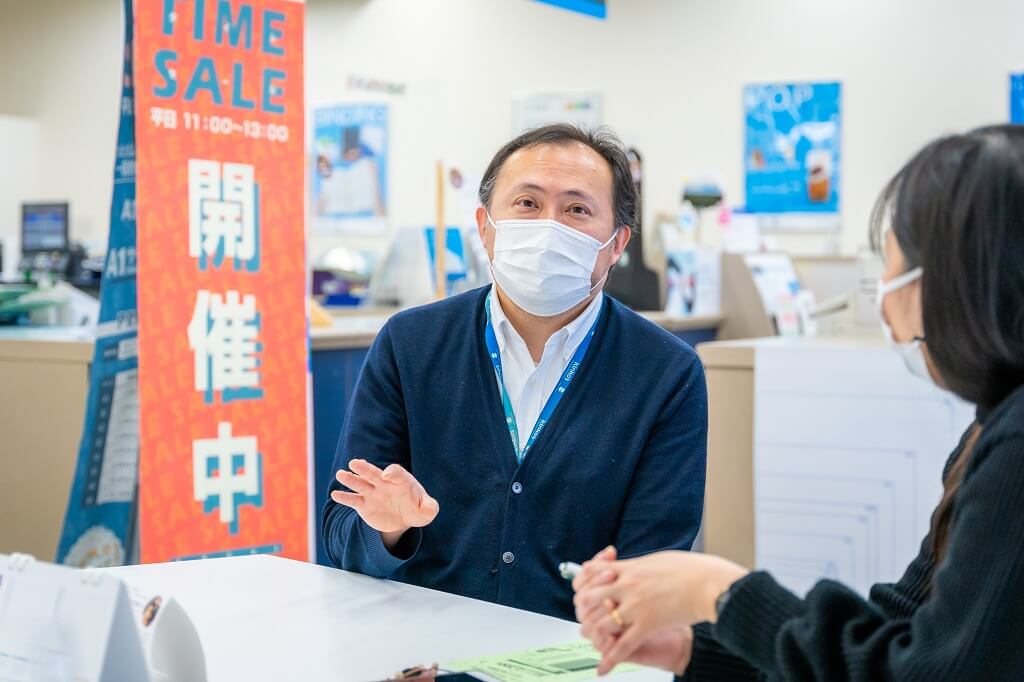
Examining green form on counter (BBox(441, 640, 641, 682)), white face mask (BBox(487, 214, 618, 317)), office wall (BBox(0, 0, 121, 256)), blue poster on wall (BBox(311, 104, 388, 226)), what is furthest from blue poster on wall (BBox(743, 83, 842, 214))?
green form on counter (BBox(441, 640, 641, 682))

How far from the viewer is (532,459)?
1.86m

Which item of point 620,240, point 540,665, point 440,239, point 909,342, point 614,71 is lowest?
point 540,665

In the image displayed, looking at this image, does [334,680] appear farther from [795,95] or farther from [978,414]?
[795,95]

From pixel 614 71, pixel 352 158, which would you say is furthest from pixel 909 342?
pixel 352 158

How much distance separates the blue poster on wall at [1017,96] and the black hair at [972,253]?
21.6 feet

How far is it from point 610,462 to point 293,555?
1788mm

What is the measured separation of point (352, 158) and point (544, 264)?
755cm

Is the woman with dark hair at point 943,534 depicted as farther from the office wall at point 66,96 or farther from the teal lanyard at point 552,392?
the office wall at point 66,96

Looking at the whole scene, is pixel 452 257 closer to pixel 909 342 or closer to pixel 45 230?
pixel 45 230

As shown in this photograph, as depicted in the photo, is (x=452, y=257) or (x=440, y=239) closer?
(x=440, y=239)

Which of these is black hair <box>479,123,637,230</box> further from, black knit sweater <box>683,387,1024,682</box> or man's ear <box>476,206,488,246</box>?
black knit sweater <box>683,387,1024,682</box>

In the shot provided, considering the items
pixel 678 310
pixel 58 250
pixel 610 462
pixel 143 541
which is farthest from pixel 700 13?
pixel 610 462

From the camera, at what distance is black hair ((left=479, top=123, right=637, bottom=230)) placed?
2021 mm

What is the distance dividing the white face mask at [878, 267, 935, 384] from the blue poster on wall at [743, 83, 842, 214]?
6768 mm
